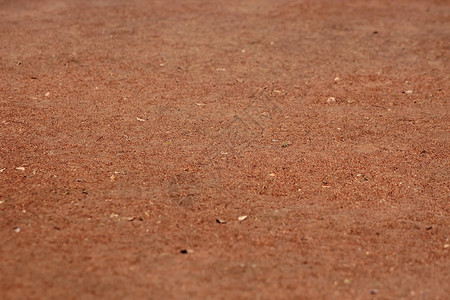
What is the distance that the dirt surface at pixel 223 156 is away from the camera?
4.12 meters

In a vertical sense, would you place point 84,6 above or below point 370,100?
above

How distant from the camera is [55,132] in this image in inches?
Result: 248

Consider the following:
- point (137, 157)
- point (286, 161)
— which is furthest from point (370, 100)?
point (137, 157)

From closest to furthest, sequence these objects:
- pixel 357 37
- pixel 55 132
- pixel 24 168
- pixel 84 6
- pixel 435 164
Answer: pixel 24 168 → pixel 435 164 → pixel 55 132 → pixel 357 37 → pixel 84 6

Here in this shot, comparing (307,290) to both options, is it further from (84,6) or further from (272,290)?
(84,6)

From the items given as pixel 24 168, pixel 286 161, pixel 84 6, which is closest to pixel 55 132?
pixel 24 168

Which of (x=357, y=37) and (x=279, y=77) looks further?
(x=357, y=37)

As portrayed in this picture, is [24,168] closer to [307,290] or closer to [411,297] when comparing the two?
[307,290]

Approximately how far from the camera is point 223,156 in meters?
5.84

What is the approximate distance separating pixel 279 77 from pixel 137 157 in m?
2.94

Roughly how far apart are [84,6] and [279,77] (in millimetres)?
4806

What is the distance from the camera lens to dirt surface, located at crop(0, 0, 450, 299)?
13.5 ft

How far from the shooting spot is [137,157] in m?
5.77

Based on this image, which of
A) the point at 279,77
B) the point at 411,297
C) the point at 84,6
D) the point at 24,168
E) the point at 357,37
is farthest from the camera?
the point at 84,6
